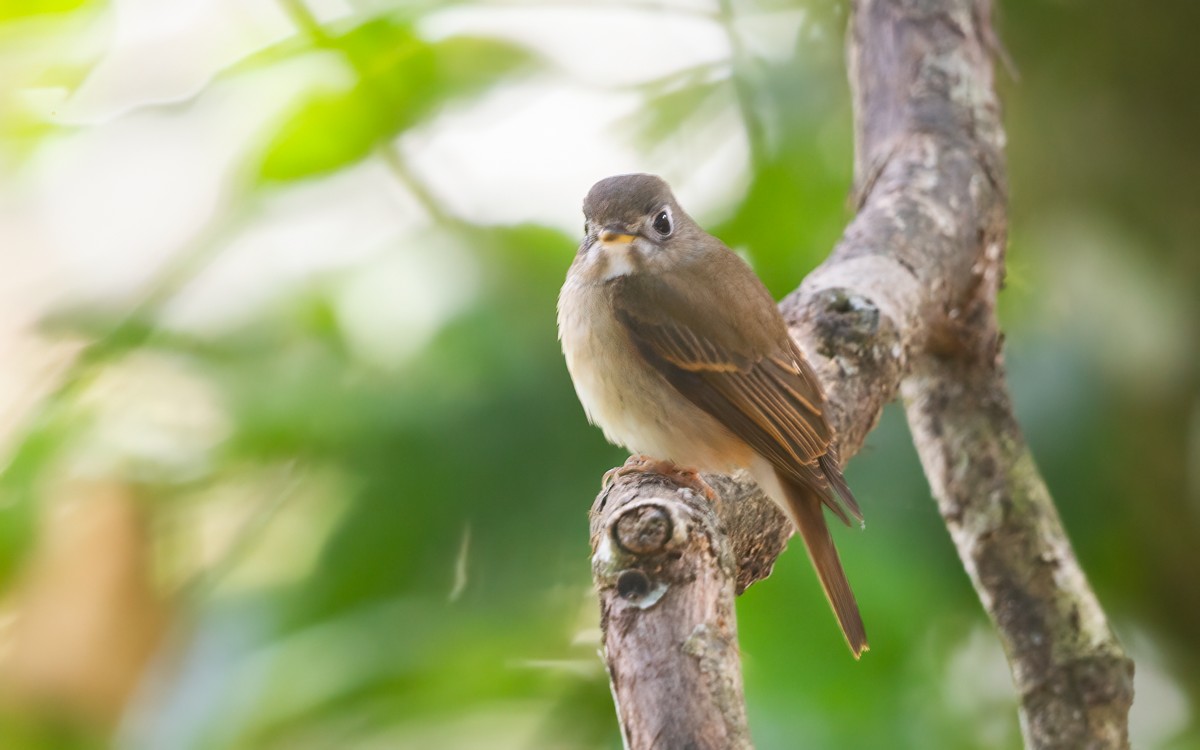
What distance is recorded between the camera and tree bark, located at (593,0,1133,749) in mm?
2400

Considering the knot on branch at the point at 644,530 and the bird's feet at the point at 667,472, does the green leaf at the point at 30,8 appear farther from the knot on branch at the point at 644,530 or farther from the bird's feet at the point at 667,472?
the knot on branch at the point at 644,530

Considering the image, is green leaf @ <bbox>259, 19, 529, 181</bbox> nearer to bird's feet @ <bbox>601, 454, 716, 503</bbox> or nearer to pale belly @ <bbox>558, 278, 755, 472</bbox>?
pale belly @ <bbox>558, 278, 755, 472</bbox>

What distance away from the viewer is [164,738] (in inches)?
112

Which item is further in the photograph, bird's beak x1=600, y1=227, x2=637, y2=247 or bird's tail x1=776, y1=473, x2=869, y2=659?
bird's beak x1=600, y1=227, x2=637, y2=247

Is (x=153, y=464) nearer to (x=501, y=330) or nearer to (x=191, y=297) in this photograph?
(x=191, y=297)

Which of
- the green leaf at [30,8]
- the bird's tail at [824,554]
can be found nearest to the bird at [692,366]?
the bird's tail at [824,554]

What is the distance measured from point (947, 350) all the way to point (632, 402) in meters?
0.82

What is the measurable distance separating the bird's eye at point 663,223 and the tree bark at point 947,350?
305mm

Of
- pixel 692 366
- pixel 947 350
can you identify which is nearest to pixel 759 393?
pixel 692 366

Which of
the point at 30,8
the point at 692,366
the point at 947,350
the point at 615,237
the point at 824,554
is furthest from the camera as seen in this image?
the point at 30,8

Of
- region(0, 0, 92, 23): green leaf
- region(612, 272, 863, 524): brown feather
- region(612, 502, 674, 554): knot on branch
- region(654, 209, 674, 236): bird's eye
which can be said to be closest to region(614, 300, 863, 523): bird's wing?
region(612, 272, 863, 524): brown feather

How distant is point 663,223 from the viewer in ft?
8.58

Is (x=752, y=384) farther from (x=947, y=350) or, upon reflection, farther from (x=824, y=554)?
(x=947, y=350)

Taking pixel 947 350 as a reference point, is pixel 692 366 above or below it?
above
